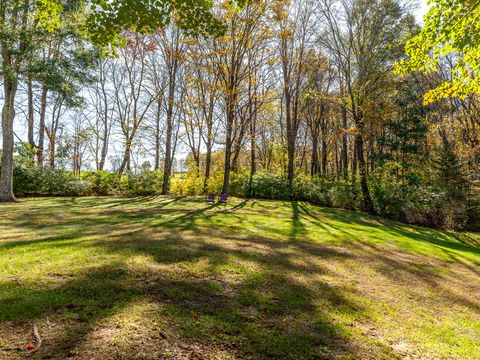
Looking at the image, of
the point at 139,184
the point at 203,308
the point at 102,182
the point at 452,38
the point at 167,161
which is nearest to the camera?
the point at 203,308

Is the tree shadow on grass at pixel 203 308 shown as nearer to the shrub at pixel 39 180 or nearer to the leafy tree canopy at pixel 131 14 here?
the leafy tree canopy at pixel 131 14

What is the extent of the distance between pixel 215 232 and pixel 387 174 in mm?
16338

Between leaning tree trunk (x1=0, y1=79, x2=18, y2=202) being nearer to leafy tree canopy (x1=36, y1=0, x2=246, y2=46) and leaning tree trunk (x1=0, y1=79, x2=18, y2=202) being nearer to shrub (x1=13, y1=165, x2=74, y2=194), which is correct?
shrub (x1=13, y1=165, x2=74, y2=194)

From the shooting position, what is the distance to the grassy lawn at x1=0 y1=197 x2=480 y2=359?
8.17ft

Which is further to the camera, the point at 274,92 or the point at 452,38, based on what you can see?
the point at 274,92

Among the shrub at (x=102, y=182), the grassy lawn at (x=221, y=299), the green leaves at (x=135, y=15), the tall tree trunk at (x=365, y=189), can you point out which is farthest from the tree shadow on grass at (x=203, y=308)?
the shrub at (x=102, y=182)

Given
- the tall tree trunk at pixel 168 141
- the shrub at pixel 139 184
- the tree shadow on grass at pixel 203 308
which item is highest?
the tall tree trunk at pixel 168 141

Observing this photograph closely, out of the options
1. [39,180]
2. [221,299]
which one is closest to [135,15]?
[221,299]

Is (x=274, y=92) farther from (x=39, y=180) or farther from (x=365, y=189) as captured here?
(x=39, y=180)

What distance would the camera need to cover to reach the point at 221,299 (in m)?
3.41

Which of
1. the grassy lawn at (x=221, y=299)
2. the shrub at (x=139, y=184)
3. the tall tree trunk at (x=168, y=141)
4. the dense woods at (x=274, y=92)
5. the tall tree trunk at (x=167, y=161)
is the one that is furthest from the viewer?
the shrub at (x=139, y=184)

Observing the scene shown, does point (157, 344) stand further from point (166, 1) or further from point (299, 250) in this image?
point (166, 1)

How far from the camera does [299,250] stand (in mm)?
6148

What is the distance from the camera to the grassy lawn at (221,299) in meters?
2.49
